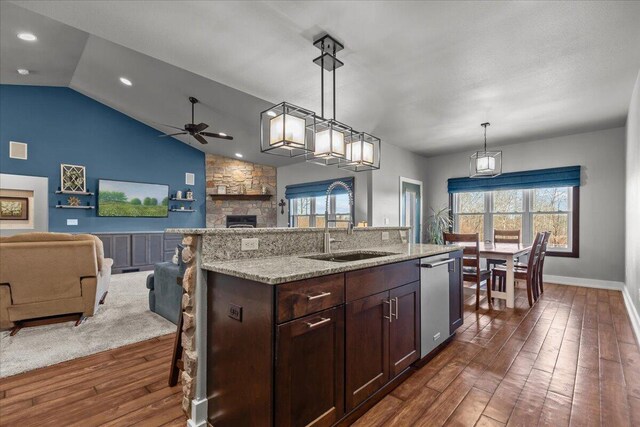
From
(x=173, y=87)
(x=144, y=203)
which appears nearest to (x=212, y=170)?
(x=144, y=203)

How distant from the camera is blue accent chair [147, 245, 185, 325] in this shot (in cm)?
314

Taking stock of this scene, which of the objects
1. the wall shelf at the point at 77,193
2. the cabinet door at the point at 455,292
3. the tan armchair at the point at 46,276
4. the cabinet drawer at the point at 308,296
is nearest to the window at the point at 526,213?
the cabinet door at the point at 455,292

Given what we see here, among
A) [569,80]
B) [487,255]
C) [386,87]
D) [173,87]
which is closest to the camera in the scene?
[569,80]

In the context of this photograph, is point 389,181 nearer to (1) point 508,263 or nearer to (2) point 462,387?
(1) point 508,263

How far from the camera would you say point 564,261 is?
213 inches

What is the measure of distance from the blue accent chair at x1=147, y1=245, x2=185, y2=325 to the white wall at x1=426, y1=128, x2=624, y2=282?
20.2ft

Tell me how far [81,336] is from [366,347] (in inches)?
113

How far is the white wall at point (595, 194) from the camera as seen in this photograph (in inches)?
193

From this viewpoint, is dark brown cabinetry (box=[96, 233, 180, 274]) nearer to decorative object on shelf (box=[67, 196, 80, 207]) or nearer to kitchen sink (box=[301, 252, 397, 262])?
decorative object on shelf (box=[67, 196, 80, 207])

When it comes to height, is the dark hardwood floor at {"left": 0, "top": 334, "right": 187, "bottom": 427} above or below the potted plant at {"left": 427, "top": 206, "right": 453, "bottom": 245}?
below

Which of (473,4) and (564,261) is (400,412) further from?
(564,261)

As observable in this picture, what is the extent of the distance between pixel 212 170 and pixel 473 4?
7.27 m

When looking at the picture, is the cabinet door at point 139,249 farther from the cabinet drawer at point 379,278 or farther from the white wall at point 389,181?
the cabinet drawer at point 379,278

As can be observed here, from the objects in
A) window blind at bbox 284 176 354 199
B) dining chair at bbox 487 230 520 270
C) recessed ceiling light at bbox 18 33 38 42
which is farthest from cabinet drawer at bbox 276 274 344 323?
recessed ceiling light at bbox 18 33 38 42
